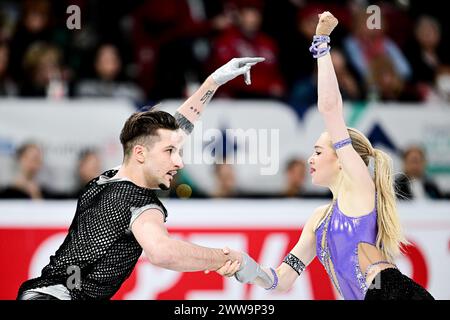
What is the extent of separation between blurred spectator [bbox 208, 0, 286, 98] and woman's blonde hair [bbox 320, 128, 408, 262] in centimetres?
354

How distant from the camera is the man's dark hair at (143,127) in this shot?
5.03 meters

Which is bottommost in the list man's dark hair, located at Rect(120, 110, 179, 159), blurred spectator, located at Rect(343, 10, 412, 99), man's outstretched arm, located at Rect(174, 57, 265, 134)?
man's dark hair, located at Rect(120, 110, 179, 159)

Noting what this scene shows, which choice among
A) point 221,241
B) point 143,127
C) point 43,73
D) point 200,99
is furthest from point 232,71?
point 43,73

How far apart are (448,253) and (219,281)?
2.11m

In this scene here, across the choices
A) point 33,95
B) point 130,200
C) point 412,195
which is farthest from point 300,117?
point 130,200

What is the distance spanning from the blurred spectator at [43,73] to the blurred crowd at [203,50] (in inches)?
0.4

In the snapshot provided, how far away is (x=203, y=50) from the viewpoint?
938cm

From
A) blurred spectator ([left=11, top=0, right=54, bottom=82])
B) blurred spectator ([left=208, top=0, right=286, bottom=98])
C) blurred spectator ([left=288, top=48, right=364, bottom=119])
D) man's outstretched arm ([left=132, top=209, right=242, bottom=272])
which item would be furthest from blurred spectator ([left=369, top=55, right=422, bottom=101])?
man's outstretched arm ([left=132, top=209, right=242, bottom=272])

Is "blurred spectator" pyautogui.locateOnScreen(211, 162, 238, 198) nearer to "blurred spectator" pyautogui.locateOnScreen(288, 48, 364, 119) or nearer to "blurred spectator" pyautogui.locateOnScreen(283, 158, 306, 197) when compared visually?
"blurred spectator" pyautogui.locateOnScreen(283, 158, 306, 197)

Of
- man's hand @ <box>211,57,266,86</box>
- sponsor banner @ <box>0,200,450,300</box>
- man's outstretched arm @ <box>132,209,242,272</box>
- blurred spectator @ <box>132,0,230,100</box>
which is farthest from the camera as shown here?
blurred spectator @ <box>132,0,230,100</box>

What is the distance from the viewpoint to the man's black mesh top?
4.83m

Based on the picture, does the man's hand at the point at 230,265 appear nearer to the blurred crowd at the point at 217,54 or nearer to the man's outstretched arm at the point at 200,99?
the man's outstretched arm at the point at 200,99

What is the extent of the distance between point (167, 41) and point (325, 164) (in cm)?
432
